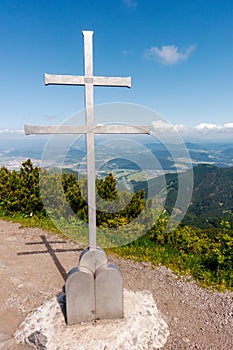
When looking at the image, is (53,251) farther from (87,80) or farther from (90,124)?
(87,80)

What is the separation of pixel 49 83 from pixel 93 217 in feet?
5.49

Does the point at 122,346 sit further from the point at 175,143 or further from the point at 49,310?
the point at 175,143

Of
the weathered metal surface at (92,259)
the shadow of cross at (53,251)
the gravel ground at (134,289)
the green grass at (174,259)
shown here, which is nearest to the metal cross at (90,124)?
the weathered metal surface at (92,259)

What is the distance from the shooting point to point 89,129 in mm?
3303

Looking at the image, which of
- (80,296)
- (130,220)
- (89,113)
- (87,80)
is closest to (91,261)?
(80,296)

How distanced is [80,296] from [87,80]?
2.66 metres

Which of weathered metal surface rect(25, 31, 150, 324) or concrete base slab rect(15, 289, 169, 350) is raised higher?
weathered metal surface rect(25, 31, 150, 324)

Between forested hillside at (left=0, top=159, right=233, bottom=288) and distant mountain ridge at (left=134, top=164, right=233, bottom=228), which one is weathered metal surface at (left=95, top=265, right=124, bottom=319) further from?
distant mountain ridge at (left=134, top=164, right=233, bottom=228)

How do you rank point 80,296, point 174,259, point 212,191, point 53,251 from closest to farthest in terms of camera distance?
point 80,296, point 174,259, point 53,251, point 212,191

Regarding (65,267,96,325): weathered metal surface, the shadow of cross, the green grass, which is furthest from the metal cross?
the green grass

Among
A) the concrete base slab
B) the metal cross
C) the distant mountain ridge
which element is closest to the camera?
the concrete base slab

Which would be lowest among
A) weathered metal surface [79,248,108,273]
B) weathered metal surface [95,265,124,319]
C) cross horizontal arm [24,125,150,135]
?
weathered metal surface [95,265,124,319]

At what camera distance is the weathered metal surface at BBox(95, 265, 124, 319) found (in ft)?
11.3

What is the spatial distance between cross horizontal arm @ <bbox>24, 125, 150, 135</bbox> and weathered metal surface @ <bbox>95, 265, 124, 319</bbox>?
1.71m
